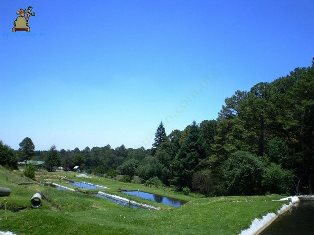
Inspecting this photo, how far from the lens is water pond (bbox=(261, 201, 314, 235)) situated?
29.0 metres

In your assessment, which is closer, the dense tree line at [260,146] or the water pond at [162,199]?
the dense tree line at [260,146]

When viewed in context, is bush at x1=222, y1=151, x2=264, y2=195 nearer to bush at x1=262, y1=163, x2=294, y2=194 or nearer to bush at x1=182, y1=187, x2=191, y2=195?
bush at x1=262, y1=163, x2=294, y2=194

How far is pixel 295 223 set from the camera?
3219 cm

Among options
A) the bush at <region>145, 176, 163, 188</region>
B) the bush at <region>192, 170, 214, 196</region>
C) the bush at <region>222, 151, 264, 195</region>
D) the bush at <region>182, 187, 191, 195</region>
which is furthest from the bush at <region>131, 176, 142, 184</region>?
the bush at <region>222, 151, 264, 195</region>

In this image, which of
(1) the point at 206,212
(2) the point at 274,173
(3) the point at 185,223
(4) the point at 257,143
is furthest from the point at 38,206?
(4) the point at 257,143

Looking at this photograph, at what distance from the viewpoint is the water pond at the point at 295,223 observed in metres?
29.0

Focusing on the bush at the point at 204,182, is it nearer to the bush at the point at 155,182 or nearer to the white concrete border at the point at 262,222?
the bush at the point at 155,182

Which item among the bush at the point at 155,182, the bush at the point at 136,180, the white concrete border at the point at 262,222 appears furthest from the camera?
the bush at the point at 136,180

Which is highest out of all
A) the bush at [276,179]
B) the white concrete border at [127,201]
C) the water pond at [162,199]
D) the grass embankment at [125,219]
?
the bush at [276,179]

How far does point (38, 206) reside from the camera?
1211 inches

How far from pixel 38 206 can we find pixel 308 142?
43.8 metres

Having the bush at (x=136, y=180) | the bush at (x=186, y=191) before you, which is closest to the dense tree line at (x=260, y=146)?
the bush at (x=186, y=191)

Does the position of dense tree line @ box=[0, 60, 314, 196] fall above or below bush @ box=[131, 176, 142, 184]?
above

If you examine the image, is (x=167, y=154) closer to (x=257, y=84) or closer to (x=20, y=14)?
(x=257, y=84)
